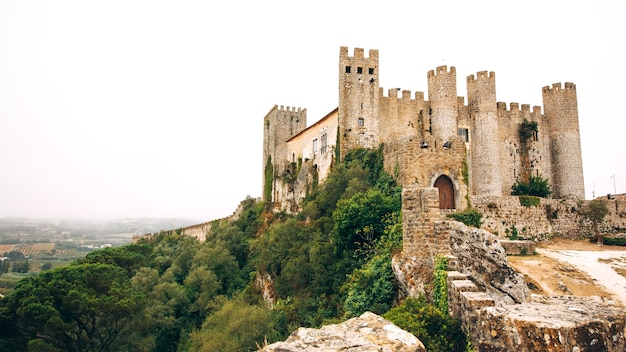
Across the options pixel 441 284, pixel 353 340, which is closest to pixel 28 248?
pixel 441 284

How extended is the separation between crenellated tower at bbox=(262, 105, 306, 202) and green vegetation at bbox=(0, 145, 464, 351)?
10.3m

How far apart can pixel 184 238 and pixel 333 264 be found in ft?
138

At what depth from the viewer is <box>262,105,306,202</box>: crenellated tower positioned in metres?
51.2

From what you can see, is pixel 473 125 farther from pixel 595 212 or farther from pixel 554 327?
pixel 554 327

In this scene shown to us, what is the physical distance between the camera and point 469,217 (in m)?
22.0

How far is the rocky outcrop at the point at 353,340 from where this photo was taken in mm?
5617

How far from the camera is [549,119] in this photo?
37125 mm

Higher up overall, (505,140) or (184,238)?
A: (505,140)

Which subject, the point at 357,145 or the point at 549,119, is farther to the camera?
the point at 549,119

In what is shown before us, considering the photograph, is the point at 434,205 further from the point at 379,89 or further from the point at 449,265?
the point at 379,89

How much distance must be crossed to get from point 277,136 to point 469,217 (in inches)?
1317

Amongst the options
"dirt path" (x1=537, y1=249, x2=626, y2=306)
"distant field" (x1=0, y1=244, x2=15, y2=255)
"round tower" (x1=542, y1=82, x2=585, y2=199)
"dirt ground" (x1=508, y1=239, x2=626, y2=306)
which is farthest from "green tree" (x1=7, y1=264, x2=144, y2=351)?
"distant field" (x1=0, y1=244, x2=15, y2=255)

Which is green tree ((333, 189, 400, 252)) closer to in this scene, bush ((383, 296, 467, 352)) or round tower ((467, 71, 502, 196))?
bush ((383, 296, 467, 352))

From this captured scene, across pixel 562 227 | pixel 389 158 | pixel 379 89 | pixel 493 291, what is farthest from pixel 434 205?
pixel 379 89
